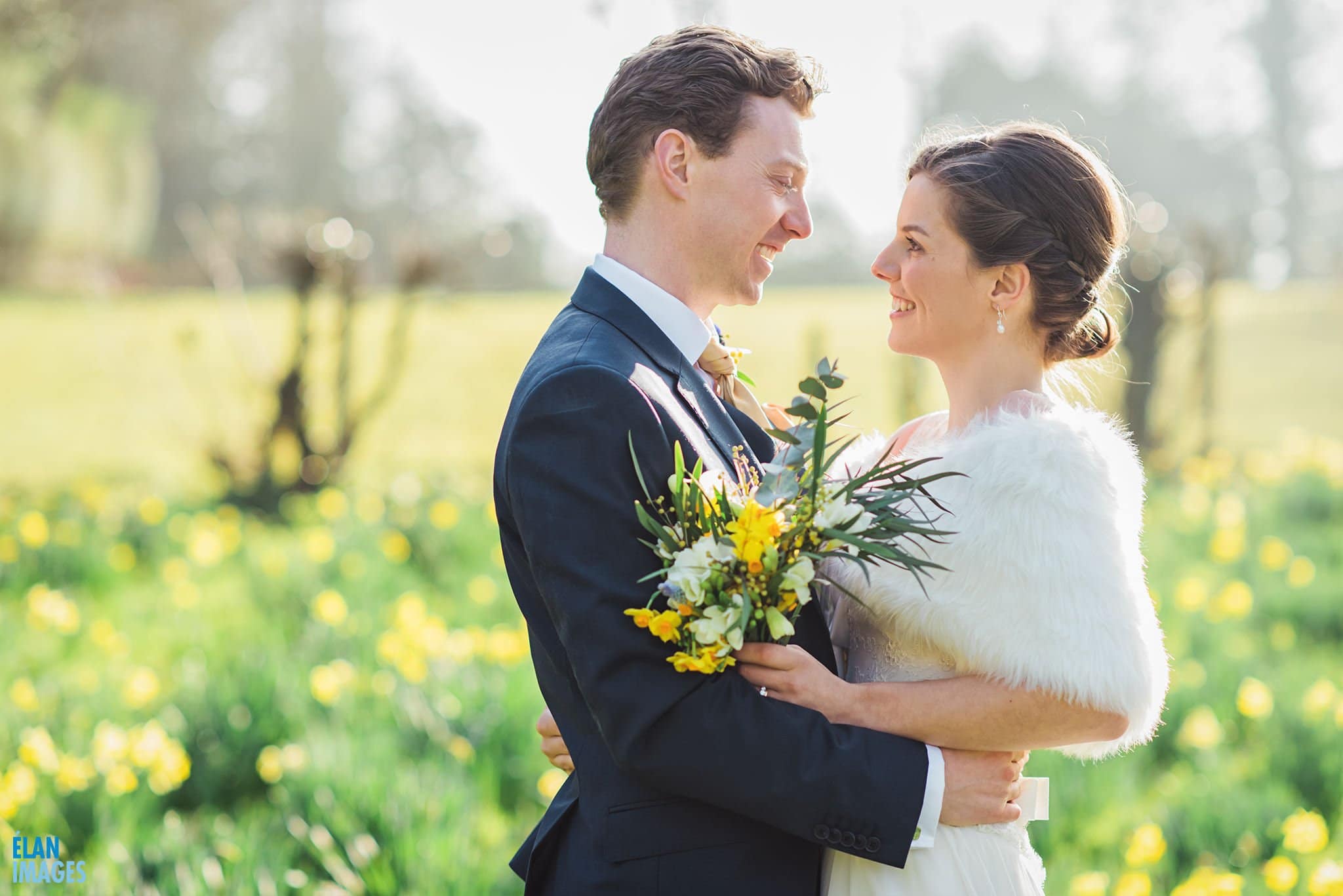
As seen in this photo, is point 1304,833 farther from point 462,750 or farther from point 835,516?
point 462,750

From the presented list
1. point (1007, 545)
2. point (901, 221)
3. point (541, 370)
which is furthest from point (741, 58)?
point (1007, 545)

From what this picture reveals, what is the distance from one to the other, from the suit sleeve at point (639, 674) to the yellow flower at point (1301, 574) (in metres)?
5.34

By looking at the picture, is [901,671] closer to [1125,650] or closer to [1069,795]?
[1125,650]

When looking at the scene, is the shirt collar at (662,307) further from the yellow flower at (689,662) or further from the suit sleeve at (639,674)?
the yellow flower at (689,662)

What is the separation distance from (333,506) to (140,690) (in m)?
3.18

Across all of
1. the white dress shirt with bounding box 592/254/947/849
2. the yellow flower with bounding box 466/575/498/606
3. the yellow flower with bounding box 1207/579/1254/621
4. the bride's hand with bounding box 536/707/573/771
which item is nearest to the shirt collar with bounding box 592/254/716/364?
the white dress shirt with bounding box 592/254/947/849

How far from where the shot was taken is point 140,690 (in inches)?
166

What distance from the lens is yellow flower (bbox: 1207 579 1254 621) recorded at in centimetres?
548

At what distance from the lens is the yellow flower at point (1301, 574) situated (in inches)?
246

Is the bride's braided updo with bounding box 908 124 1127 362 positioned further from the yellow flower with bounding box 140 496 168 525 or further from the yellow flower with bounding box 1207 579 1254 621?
the yellow flower with bounding box 140 496 168 525

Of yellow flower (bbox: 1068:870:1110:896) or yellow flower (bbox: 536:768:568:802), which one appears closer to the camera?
yellow flower (bbox: 1068:870:1110:896)

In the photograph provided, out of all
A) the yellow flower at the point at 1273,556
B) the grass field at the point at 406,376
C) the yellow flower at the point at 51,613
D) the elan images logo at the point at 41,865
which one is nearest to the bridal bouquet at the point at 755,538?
the elan images logo at the point at 41,865

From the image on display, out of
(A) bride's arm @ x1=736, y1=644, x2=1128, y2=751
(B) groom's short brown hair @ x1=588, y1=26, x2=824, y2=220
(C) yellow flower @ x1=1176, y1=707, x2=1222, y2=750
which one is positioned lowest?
(C) yellow flower @ x1=1176, y1=707, x2=1222, y2=750

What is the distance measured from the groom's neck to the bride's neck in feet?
1.94
